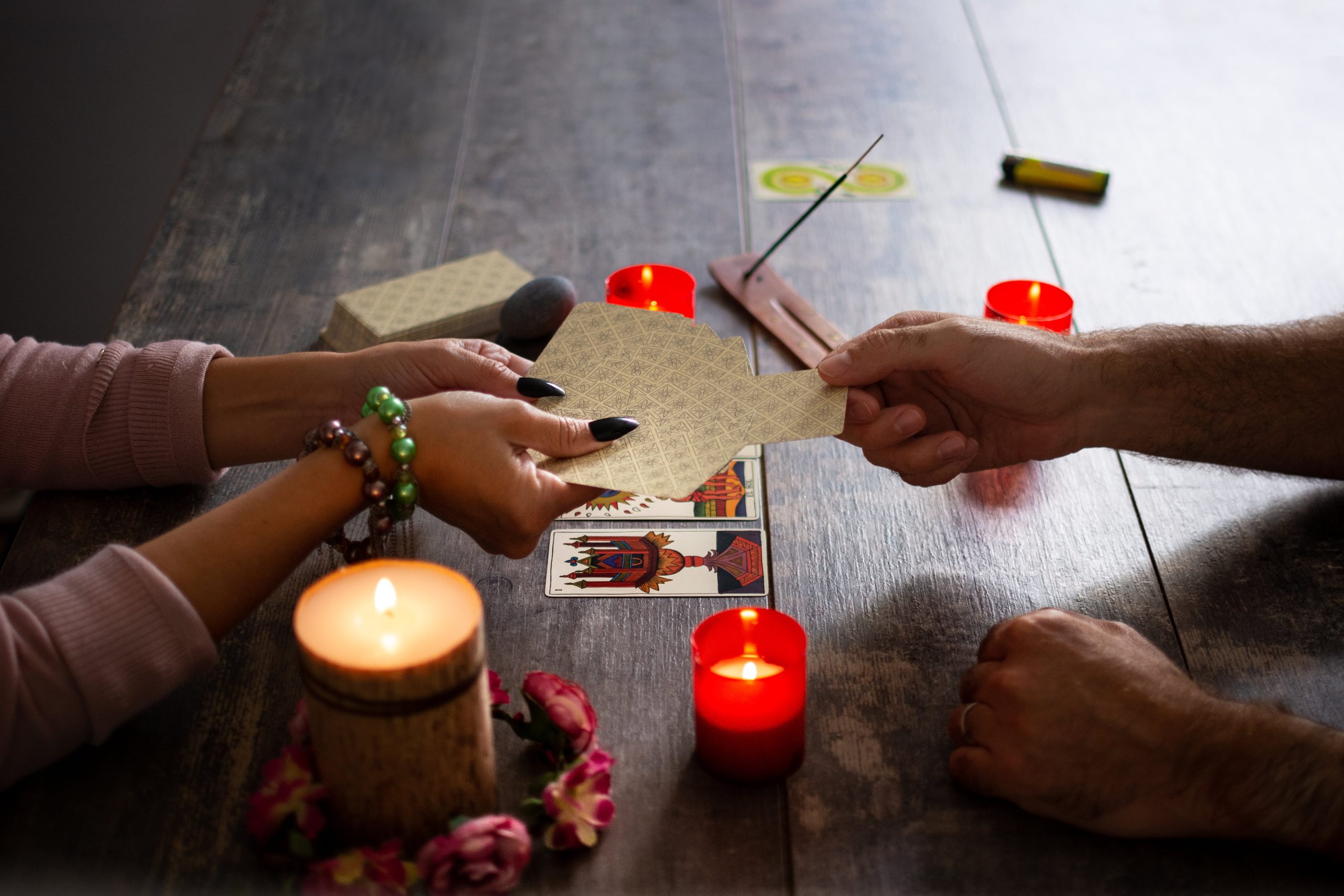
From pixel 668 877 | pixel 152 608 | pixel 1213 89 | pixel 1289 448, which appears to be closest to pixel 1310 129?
pixel 1213 89

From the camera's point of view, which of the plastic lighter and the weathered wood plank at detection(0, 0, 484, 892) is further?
the plastic lighter

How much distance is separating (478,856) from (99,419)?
0.73m

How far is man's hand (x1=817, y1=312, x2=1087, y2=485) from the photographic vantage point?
121 centimetres

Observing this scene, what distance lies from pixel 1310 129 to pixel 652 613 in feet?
5.53

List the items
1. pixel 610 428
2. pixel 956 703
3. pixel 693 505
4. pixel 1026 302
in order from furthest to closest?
pixel 1026 302, pixel 693 505, pixel 610 428, pixel 956 703

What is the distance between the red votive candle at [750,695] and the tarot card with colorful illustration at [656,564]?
0.54 feet

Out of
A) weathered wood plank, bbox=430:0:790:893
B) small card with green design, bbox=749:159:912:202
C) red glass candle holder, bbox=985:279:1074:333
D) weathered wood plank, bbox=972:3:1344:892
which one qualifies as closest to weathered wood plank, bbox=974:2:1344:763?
weathered wood plank, bbox=972:3:1344:892

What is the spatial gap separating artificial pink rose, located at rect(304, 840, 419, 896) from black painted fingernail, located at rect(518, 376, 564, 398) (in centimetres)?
51

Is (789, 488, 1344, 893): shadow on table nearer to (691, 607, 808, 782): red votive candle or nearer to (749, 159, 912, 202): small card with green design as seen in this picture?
(691, 607, 808, 782): red votive candle

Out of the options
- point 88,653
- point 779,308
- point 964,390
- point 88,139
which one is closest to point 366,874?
point 88,653

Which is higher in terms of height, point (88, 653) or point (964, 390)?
point (88, 653)

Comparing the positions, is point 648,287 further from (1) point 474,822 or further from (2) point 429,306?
(1) point 474,822

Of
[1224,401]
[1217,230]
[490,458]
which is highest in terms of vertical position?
[490,458]

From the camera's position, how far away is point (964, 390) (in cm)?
125
